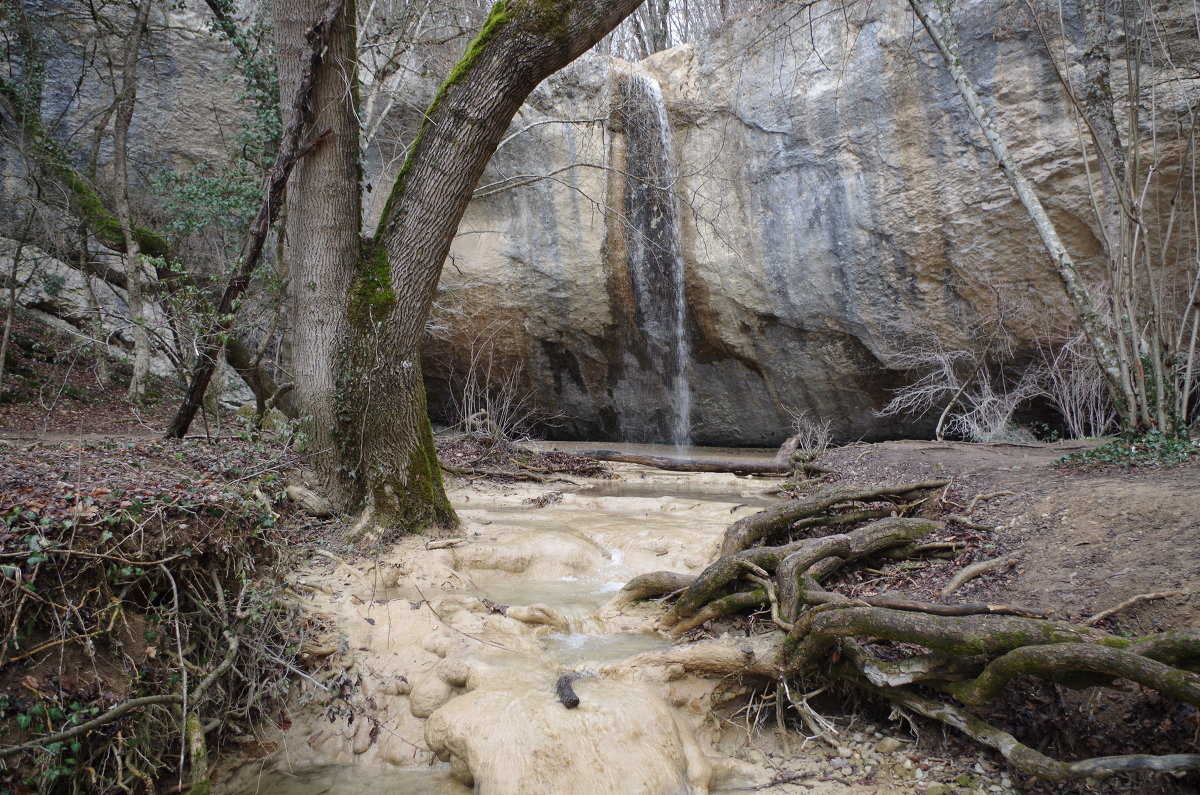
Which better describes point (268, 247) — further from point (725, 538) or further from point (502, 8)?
point (725, 538)

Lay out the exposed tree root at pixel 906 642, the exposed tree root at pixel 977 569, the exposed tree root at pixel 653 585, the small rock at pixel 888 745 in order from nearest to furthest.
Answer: the exposed tree root at pixel 906 642
the small rock at pixel 888 745
the exposed tree root at pixel 977 569
the exposed tree root at pixel 653 585

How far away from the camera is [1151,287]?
5707 millimetres

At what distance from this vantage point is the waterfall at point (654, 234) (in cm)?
1395

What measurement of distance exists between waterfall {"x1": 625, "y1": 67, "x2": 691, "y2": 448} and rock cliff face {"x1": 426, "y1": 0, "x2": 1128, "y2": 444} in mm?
47

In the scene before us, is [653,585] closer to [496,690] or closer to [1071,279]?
[496,690]

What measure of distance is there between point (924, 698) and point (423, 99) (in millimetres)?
14385

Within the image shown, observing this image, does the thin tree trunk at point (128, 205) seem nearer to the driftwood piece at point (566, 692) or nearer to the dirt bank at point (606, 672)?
the dirt bank at point (606, 672)

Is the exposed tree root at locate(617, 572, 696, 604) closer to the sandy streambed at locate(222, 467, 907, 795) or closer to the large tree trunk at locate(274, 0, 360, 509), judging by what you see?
the sandy streambed at locate(222, 467, 907, 795)

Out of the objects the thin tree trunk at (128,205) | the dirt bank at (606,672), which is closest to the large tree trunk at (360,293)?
the dirt bank at (606,672)

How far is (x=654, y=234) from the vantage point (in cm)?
1422

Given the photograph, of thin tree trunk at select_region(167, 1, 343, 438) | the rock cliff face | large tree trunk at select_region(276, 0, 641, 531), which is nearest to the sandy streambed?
large tree trunk at select_region(276, 0, 641, 531)

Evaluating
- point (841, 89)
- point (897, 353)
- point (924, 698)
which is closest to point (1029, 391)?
point (897, 353)

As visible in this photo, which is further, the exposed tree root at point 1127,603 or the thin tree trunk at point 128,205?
the thin tree trunk at point 128,205

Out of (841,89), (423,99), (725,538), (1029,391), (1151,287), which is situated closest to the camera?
(725,538)
